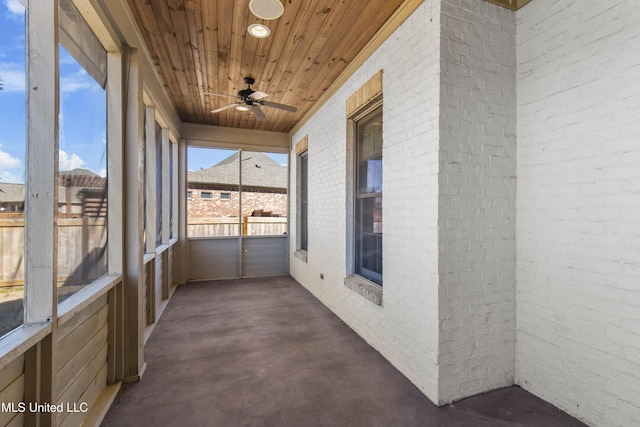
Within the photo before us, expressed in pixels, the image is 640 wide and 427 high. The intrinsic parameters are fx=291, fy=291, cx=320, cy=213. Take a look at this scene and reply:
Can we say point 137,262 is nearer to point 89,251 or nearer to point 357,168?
point 89,251

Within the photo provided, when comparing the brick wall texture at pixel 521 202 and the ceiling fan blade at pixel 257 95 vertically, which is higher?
the ceiling fan blade at pixel 257 95

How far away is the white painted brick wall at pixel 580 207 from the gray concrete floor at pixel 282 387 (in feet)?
1.04

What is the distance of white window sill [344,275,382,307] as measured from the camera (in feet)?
8.96

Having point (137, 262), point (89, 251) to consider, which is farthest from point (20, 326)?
point (137, 262)

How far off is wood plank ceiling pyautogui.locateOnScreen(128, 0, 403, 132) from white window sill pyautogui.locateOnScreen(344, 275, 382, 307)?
2.41 meters

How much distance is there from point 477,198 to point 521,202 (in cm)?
38

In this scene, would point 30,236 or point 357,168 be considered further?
point 357,168

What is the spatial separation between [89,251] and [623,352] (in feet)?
10.7

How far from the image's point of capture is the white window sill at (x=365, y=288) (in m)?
2.73

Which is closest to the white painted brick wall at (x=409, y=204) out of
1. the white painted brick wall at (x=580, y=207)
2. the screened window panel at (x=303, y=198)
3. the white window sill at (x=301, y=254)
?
the white painted brick wall at (x=580, y=207)

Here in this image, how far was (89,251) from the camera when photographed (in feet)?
6.30

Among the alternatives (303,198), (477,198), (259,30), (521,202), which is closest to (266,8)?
(259,30)
